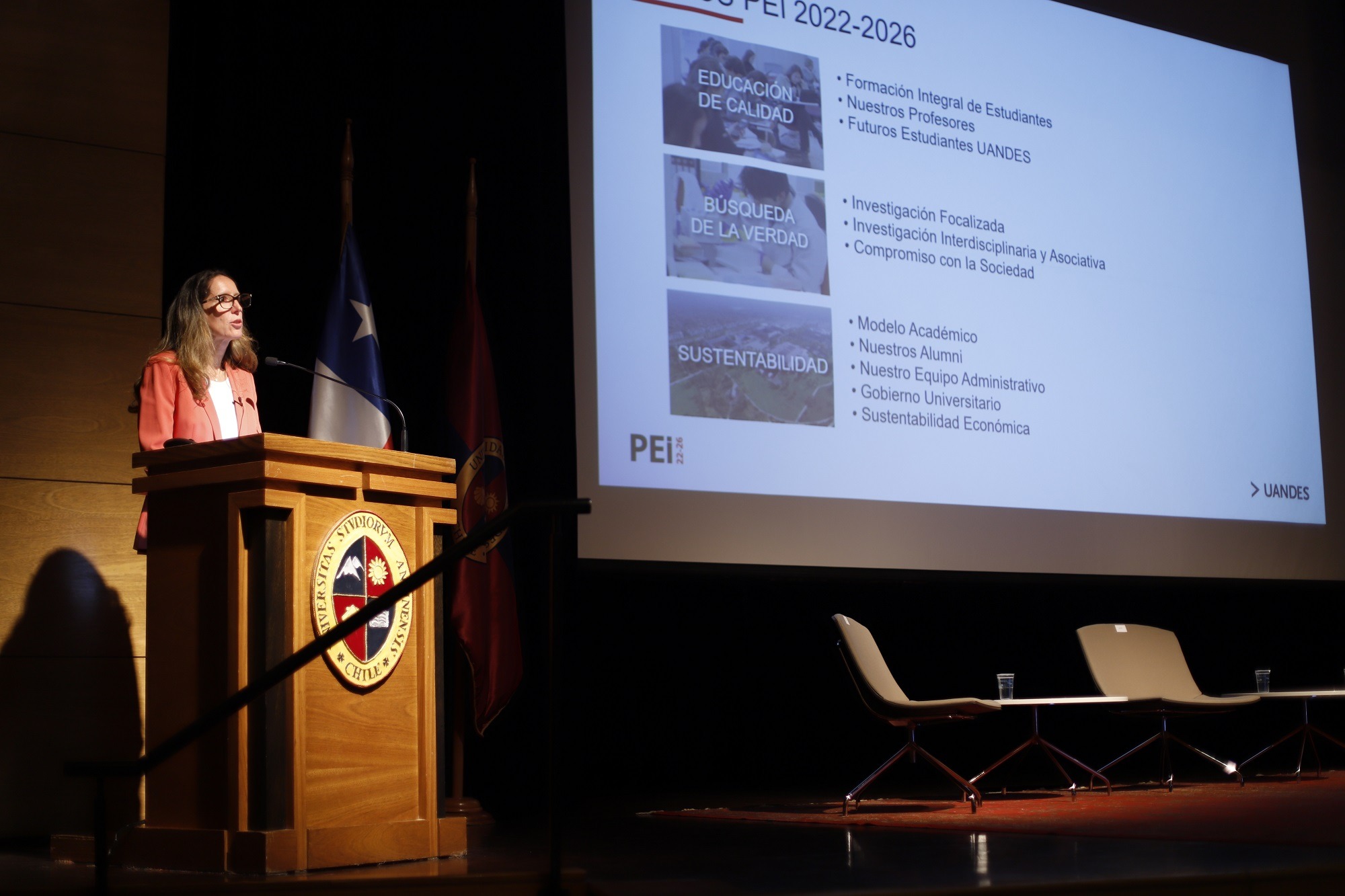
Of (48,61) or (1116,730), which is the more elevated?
(48,61)

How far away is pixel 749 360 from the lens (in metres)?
4.79

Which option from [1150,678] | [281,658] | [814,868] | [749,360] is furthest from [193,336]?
[1150,678]

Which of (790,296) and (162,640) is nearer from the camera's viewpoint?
(162,640)

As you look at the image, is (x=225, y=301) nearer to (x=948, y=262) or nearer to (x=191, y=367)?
(x=191, y=367)

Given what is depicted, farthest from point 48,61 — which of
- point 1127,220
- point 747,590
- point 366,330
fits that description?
point 1127,220

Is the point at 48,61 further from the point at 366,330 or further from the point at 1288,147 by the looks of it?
the point at 1288,147

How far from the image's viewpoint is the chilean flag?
427 cm

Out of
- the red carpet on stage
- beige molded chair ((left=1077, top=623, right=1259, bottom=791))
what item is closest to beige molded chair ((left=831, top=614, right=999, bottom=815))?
the red carpet on stage

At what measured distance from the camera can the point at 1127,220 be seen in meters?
5.70

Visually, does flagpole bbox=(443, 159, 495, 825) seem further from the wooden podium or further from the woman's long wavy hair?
the woman's long wavy hair

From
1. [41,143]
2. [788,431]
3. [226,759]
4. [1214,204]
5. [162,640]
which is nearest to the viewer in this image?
[226,759]

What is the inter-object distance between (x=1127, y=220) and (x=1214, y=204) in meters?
0.51

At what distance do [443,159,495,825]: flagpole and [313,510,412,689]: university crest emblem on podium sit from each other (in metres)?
1.33

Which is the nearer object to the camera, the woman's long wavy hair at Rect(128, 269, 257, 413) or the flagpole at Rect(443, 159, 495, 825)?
the woman's long wavy hair at Rect(128, 269, 257, 413)
